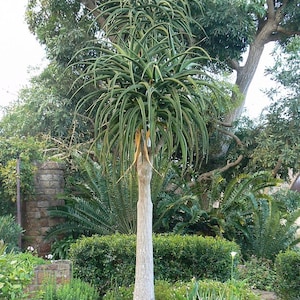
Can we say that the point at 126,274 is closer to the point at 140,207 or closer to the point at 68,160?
the point at 140,207

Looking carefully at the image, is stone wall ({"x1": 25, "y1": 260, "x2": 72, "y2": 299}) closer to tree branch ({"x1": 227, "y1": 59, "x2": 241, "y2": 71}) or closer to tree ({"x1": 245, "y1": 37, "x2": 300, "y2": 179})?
tree ({"x1": 245, "y1": 37, "x2": 300, "y2": 179})

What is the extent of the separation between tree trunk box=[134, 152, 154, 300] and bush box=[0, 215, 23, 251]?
343 cm

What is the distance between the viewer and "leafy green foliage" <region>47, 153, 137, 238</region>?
750 centimetres

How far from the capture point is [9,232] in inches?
252

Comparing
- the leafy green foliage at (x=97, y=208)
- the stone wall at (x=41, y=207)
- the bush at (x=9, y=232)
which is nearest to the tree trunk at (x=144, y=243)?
the bush at (x=9, y=232)

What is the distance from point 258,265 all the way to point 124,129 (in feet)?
15.4

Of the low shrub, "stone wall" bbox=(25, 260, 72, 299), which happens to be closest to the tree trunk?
"stone wall" bbox=(25, 260, 72, 299)

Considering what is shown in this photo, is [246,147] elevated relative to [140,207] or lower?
elevated

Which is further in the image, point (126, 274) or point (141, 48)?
point (126, 274)

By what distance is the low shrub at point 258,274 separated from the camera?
6277 mm

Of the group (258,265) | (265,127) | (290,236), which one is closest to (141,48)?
(258,265)

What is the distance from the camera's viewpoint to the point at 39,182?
25.7ft

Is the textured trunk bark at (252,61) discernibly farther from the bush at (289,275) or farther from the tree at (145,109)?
the tree at (145,109)

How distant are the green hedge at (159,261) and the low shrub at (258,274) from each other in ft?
4.53
